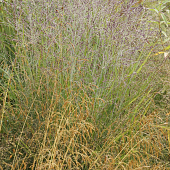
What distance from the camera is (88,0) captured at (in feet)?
6.23

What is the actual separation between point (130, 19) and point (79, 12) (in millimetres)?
464

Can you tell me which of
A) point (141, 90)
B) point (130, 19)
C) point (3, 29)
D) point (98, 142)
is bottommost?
point (98, 142)

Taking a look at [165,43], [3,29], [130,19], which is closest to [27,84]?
[3,29]

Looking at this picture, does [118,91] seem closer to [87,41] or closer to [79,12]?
[87,41]

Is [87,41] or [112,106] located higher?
[87,41]

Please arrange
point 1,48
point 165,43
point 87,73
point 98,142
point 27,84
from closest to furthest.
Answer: point 98,142 < point 27,84 < point 87,73 < point 1,48 < point 165,43

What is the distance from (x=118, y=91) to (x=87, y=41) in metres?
0.54

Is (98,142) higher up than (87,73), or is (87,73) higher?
(87,73)

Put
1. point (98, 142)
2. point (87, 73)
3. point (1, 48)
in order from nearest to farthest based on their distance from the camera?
1. point (98, 142)
2. point (87, 73)
3. point (1, 48)

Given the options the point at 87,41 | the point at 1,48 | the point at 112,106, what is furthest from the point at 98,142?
the point at 1,48

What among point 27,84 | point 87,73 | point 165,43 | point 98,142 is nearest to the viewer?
point 98,142

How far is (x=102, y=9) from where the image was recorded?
185cm

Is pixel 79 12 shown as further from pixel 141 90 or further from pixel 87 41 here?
pixel 141 90

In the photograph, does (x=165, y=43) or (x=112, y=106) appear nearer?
(x=112, y=106)
